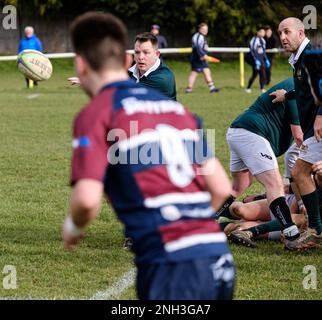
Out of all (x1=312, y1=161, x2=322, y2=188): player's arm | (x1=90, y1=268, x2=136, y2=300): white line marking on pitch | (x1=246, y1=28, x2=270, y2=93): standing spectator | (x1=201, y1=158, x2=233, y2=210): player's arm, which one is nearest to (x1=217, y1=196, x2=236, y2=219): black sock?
(x1=312, y1=161, x2=322, y2=188): player's arm

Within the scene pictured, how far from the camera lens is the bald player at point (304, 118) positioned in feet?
25.7

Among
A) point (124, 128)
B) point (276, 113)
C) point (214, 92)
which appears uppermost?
point (124, 128)

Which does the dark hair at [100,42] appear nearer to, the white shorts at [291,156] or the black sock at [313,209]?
the black sock at [313,209]

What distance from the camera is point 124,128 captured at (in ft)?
11.5

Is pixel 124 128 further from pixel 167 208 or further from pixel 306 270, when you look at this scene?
pixel 306 270

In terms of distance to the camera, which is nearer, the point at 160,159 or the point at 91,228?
the point at 160,159

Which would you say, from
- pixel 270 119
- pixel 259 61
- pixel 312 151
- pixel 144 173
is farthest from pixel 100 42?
pixel 259 61

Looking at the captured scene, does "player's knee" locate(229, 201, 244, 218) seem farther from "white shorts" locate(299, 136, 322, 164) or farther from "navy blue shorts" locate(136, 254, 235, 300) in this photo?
"navy blue shorts" locate(136, 254, 235, 300)

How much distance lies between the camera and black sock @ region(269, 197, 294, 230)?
7.73 meters

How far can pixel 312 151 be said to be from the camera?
309 inches

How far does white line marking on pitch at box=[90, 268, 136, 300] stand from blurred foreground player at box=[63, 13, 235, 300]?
2626mm

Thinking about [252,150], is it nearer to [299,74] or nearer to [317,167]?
[317,167]
